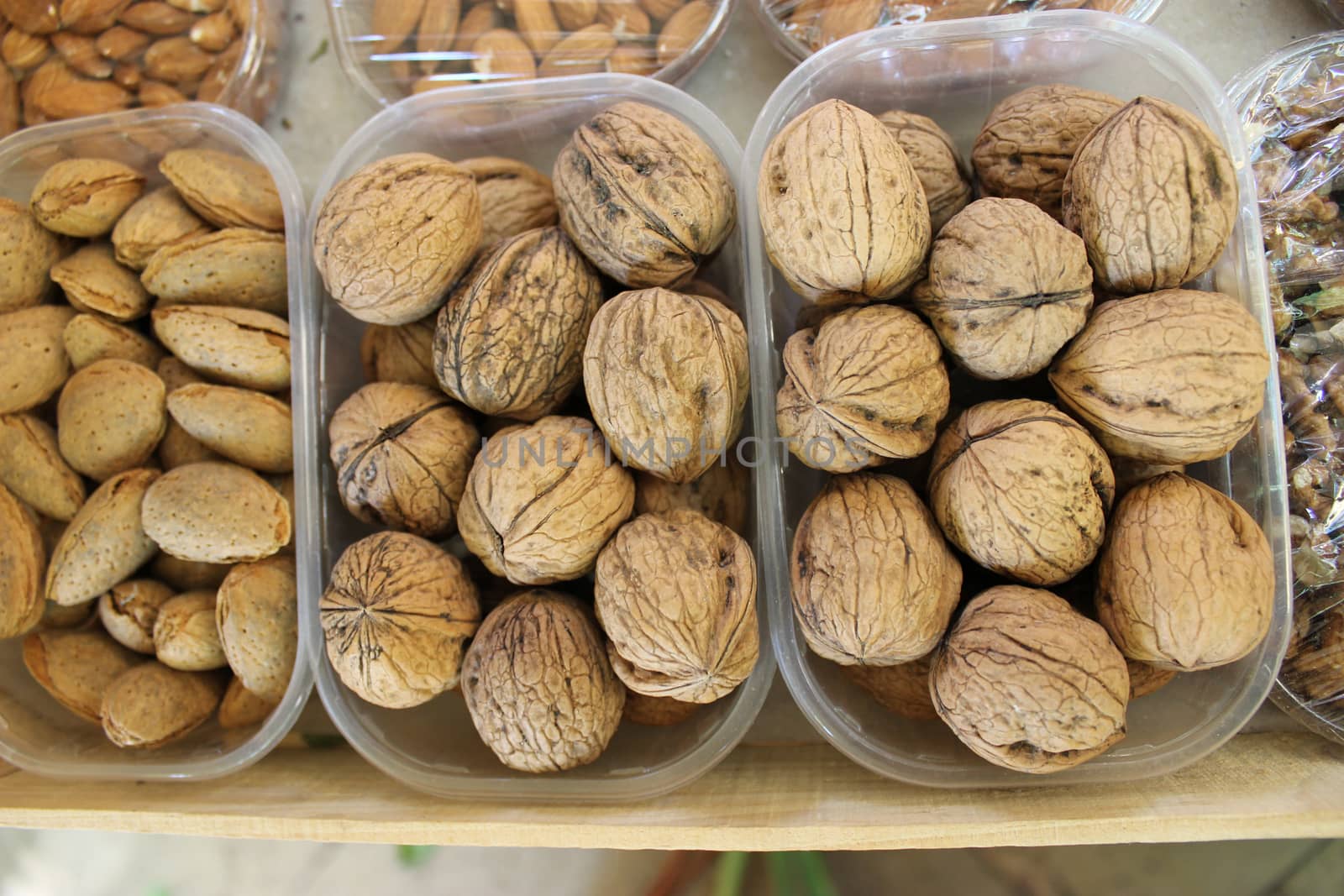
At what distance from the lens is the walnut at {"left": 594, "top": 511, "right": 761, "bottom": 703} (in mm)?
857

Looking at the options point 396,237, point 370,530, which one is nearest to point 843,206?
point 396,237

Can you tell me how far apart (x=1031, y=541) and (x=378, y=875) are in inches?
37.5

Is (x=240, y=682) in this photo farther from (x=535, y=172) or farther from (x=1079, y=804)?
(x=1079, y=804)

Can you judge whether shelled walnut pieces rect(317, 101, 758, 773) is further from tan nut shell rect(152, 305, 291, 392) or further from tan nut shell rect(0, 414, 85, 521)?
tan nut shell rect(0, 414, 85, 521)

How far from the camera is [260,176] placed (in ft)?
3.79

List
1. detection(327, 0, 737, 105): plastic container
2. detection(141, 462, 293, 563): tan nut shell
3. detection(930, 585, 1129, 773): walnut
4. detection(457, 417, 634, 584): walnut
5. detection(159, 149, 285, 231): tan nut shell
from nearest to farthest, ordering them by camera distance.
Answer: detection(930, 585, 1129, 773): walnut, detection(457, 417, 634, 584): walnut, detection(141, 462, 293, 563): tan nut shell, detection(159, 149, 285, 231): tan nut shell, detection(327, 0, 737, 105): plastic container

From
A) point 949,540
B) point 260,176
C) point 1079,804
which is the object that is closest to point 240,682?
point 260,176

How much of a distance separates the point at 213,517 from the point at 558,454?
1.41 feet

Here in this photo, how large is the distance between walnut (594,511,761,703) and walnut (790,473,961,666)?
7 cm

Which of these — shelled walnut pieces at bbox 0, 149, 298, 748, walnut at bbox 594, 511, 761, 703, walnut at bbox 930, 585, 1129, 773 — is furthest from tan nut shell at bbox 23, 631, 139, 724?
walnut at bbox 930, 585, 1129, 773

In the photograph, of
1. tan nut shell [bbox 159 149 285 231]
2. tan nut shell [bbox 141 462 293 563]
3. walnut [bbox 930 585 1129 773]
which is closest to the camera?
walnut [bbox 930 585 1129 773]

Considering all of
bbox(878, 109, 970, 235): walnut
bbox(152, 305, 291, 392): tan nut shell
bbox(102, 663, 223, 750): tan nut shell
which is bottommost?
bbox(102, 663, 223, 750): tan nut shell

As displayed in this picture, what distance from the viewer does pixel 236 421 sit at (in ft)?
3.48

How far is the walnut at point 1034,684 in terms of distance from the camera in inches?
31.3
